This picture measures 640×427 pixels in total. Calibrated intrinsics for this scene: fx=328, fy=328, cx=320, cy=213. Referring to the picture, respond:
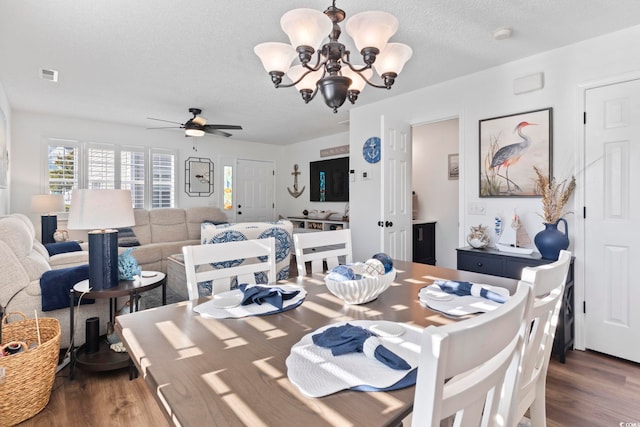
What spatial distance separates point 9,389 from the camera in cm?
170

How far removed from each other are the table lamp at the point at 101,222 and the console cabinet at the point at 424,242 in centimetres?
372

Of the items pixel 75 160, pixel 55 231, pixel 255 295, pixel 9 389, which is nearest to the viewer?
pixel 255 295

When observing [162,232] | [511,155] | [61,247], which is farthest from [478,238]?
[162,232]

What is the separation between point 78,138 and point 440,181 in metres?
5.73

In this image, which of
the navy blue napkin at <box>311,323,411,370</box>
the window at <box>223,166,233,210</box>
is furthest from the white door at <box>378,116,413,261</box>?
the window at <box>223,166,233,210</box>

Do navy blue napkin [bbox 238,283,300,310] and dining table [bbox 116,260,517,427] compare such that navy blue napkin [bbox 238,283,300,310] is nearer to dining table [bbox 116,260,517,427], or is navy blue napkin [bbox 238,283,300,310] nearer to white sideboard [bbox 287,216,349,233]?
dining table [bbox 116,260,517,427]

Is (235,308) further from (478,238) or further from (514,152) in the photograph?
(514,152)

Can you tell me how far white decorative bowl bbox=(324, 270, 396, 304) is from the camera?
1257 millimetres

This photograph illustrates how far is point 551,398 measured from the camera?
1946 mm

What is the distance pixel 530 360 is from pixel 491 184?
2377 millimetres

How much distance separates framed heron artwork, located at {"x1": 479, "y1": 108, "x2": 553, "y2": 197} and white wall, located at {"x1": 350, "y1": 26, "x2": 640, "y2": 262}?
0.19 feet

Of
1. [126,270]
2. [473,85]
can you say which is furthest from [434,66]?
[126,270]

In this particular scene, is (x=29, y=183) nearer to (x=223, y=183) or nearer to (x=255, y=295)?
(x=223, y=183)

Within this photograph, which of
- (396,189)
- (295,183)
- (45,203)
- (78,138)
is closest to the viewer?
(396,189)
